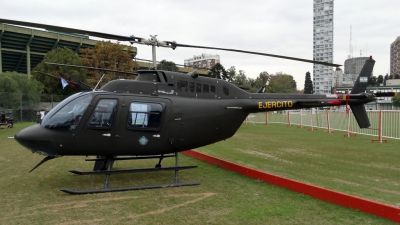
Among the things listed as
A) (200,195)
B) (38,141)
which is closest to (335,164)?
(200,195)

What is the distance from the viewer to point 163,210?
5.82m

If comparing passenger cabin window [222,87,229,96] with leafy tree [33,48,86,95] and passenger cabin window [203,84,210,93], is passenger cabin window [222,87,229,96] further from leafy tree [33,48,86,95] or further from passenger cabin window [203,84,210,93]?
leafy tree [33,48,86,95]

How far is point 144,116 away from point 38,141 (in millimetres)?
2445

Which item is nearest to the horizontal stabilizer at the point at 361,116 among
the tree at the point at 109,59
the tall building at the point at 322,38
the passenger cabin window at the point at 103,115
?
the passenger cabin window at the point at 103,115

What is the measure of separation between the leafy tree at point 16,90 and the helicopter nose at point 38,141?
118 feet

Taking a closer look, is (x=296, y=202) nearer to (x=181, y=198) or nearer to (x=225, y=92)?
(x=181, y=198)

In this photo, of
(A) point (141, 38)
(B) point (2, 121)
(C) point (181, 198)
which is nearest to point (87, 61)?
(B) point (2, 121)

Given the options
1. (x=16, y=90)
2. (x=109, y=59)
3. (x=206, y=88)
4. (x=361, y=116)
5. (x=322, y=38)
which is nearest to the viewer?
(x=206, y=88)

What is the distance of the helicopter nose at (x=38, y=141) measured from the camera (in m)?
6.92

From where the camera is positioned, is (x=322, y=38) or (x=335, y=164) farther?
(x=322, y=38)

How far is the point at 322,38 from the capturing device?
143750 millimetres

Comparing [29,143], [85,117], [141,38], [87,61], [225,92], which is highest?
[87,61]

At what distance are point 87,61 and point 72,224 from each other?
121 feet

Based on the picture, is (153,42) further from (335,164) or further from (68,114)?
(335,164)
